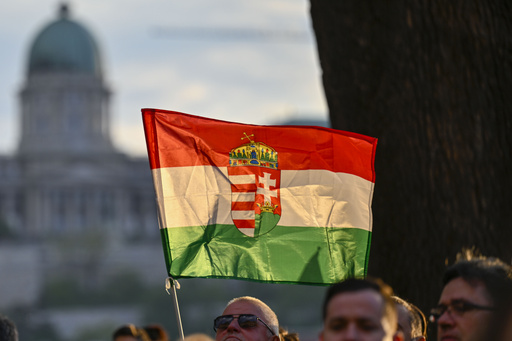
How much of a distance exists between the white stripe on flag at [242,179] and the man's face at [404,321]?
3.80ft

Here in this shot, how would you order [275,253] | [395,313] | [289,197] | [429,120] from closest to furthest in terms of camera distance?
[395,313] → [275,253] → [289,197] → [429,120]

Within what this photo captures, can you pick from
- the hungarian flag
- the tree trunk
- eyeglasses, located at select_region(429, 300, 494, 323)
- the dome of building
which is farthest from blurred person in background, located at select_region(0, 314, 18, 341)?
the dome of building

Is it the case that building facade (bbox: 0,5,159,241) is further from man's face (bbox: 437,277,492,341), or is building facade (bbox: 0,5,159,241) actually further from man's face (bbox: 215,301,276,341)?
man's face (bbox: 437,277,492,341)

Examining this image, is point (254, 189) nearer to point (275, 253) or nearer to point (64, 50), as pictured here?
point (275, 253)

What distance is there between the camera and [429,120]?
21.3 ft

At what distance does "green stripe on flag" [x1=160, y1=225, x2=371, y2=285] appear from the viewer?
18.0ft

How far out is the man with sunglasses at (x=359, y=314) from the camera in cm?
352

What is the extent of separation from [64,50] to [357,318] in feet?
287

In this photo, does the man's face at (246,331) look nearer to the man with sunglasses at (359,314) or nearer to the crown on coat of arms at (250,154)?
the crown on coat of arms at (250,154)

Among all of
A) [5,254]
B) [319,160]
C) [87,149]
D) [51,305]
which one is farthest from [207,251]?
[87,149]

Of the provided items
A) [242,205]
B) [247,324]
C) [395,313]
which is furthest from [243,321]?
[395,313]

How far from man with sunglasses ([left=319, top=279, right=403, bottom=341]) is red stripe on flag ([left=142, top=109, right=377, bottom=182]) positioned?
2.08 metres

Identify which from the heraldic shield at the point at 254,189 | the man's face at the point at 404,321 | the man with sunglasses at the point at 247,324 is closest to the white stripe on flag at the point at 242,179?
the heraldic shield at the point at 254,189

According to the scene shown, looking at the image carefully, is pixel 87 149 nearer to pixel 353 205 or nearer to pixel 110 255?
pixel 110 255
